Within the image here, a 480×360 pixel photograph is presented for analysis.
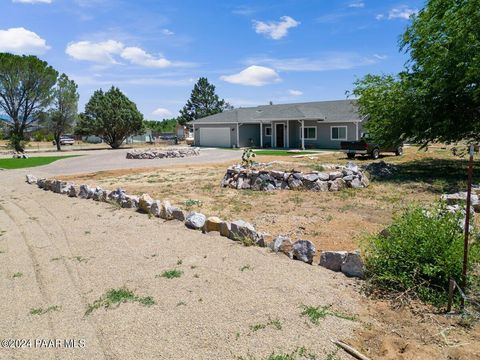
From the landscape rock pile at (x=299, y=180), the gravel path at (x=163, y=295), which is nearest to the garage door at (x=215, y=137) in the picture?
the landscape rock pile at (x=299, y=180)

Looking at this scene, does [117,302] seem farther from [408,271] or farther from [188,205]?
[188,205]

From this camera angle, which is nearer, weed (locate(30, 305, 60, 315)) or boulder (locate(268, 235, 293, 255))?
weed (locate(30, 305, 60, 315))

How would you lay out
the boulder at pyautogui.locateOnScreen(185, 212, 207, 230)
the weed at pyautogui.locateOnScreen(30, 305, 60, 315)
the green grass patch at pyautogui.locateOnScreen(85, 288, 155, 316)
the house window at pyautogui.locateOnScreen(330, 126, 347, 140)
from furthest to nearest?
the house window at pyautogui.locateOnScreen(330, 126, 347, 140)
the boulder at pyautogui.locateOnScreen(185, 212, 207, 230)
the green grass patch at pyautogui.locateOnScreen(85, 288, 155, 316)
the weed at pyautogui.locateOnScreen(30, 305, 60, 315)

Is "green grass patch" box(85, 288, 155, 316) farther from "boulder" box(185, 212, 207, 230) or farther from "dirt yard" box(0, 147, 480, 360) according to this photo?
"boulder" box(185, 212, 207, 230)

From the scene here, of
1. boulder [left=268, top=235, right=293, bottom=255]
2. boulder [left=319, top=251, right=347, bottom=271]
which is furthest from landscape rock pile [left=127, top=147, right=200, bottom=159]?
boulder [left=319, top=251, right=347, bottom=271]

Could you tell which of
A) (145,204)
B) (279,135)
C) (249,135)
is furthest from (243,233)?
(249,135)

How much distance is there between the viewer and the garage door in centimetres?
3916

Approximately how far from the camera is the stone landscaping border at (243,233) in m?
4.75

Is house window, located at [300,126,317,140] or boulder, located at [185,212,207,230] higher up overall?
house window, located at [300,126,317,140]

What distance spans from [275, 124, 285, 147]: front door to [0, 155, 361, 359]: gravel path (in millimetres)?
29537

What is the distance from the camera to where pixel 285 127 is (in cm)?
3512

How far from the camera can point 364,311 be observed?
384cm

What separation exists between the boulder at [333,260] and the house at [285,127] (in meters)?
24.8

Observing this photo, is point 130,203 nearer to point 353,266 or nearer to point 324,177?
point 324,177
